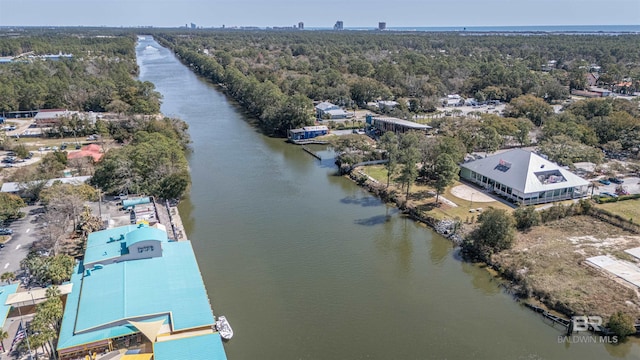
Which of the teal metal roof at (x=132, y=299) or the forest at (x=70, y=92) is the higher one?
the forest at (x=70, y=92)

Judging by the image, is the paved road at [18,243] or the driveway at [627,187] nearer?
the paved road at [18,243]

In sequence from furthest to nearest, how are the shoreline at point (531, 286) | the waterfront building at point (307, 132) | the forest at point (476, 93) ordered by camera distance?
the waterfront building at point (307, 132) → the forest at point (476, 93) → the shoreline at point (531, 286)

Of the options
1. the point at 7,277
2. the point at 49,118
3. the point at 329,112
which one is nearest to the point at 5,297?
the point at 7,277

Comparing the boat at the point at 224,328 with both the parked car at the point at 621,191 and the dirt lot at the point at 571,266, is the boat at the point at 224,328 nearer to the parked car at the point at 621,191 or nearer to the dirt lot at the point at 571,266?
the dirt lot at the point at 571,266

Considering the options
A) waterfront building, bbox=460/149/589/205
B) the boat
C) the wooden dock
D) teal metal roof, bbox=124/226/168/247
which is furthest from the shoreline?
the wooden dock

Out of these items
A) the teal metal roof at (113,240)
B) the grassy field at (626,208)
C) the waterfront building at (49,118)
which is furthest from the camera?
the waterfront building at (49,118)

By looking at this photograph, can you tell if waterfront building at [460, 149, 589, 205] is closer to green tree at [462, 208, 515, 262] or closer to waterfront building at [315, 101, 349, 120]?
green tree at [462, 208, 515, 262]

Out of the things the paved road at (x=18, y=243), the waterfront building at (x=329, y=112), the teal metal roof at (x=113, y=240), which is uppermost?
the waterfront building at (x=329, y=112)

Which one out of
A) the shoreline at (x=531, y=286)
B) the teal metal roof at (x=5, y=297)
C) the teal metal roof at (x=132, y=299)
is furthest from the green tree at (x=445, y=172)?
the teal metal roof at (x=5, y=297)
